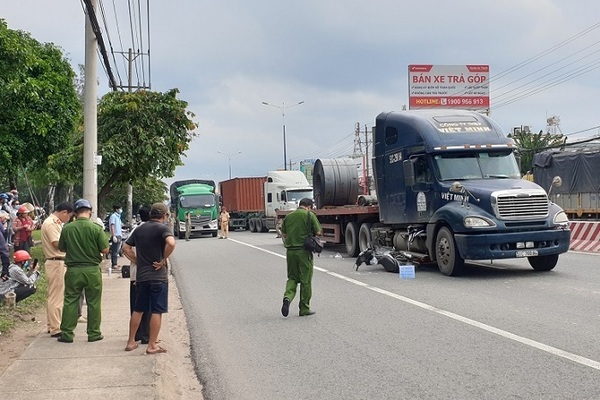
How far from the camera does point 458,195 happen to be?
13.7 meters

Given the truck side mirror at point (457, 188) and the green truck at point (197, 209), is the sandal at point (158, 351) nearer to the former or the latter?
the truck side mirror at point (457, 188)

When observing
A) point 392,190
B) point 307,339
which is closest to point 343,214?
point 392,190

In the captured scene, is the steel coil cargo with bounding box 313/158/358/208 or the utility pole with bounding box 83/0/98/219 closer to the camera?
the utility pole with bounding box 83/0/98/219

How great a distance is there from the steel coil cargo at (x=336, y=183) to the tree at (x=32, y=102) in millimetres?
8699

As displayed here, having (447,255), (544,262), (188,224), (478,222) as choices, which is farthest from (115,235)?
(188,224)

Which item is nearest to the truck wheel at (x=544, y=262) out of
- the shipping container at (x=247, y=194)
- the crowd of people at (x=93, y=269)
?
the crowd of people at (x=93, y=269)

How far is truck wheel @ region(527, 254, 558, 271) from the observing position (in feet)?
45.6

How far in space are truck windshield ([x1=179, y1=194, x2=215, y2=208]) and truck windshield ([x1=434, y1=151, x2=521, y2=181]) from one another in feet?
84.2

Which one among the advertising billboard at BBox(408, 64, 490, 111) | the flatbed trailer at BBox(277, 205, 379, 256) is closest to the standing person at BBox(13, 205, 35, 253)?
the flatbed trailer at BBox(277, 205, 379, 256)

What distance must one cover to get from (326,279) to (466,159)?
3.91 m

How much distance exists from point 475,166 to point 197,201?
85.8ft

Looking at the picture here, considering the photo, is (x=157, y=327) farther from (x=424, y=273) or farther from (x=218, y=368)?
(x=424, y=273)

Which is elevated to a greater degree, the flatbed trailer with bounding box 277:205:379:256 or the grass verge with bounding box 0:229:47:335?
the flatbed trailer with bounding box 277:205:379:256

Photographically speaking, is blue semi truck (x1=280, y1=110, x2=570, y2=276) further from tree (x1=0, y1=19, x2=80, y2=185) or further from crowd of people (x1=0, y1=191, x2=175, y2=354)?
tree (x1=0, y1=19, x2=80, y2=185)
